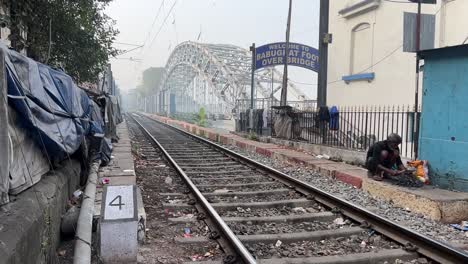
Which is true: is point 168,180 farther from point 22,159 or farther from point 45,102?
point 22,159

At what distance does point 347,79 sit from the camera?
2011cm

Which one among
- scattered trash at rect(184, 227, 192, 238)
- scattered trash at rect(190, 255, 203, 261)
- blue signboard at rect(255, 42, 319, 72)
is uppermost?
blue signboard at rect(255, 42, 319, 72)

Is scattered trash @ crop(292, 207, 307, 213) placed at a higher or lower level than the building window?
lower

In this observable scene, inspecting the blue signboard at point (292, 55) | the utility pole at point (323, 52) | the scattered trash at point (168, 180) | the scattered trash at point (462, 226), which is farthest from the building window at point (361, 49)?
the scattered trash at point (462, 226)

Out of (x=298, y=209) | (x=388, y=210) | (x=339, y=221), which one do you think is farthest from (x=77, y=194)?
(x=388, y=210)

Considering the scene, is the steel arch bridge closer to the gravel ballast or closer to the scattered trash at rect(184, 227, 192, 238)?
the gravel ballast

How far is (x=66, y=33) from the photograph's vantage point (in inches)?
474

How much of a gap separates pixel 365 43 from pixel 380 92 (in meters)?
2.80

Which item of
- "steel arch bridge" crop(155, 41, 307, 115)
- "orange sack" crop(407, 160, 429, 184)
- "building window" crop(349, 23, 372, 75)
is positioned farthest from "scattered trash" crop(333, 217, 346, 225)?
"steel arch bridge" crop(155, 41, 307, 115)

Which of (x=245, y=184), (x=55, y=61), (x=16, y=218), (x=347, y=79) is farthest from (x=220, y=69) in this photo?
(x=16, y=218)

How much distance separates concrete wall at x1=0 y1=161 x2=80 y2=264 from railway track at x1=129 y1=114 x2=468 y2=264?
1436 millimetres

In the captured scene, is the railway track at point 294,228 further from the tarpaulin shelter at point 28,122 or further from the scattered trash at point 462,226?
the tarpaulin shelter at point 28,122

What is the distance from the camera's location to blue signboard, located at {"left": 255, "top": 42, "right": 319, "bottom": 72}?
24094 mm

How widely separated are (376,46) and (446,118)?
38.4 ft
